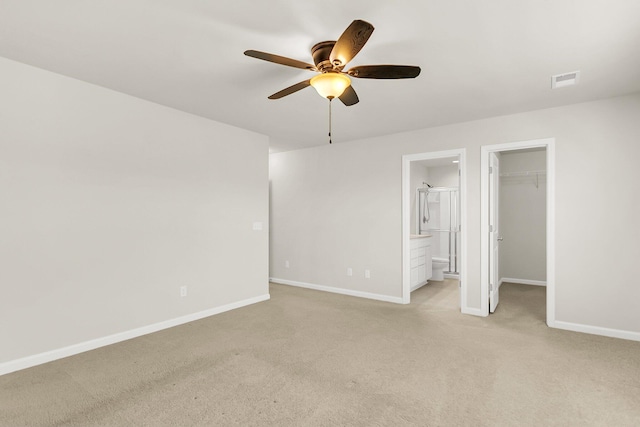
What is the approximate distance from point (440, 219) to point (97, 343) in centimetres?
651

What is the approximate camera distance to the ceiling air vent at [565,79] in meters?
2.95

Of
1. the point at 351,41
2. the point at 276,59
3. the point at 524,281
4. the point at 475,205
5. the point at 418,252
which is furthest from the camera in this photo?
the point at 524,281

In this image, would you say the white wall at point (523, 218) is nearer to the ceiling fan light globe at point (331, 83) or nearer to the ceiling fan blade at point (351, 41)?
the ceiling fan light globe at point (331, 83)

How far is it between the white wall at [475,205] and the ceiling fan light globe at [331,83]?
2.63 metres

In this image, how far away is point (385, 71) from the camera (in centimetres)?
221

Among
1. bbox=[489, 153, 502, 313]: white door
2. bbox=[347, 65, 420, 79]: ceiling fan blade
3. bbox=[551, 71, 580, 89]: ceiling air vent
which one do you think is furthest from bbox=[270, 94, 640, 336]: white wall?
bbox=[347, 65, 420, 79]: ceiling fan blade

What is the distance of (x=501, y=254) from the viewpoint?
6434mm

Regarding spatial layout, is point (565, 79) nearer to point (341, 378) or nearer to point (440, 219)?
point (341, 378)

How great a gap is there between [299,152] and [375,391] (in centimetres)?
447

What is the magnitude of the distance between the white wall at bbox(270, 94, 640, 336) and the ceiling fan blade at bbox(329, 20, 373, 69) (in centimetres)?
287

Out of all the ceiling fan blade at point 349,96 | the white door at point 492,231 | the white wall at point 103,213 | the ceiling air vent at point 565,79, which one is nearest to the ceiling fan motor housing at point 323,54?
the ceiling fan blade at point 349,96

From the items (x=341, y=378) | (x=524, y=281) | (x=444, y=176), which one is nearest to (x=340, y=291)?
(x=341, y=378)

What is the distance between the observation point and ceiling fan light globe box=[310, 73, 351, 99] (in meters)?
2.36

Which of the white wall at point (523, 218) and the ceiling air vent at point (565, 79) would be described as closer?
the ceiling air vent at point (565, 79)
